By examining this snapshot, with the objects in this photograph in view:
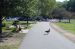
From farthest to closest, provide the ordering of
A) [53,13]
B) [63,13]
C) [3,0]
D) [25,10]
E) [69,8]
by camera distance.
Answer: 1. [69,8]
2. [53,13]
3. [63,13]
4. [25,10]
5. [3,0]

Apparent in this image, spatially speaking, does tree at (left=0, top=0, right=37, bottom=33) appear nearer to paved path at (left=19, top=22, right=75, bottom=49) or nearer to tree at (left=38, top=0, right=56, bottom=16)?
paved path at (left=19, top=22, right=75, bottom=49)

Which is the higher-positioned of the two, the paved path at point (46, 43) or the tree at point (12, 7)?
the tree at point (12, 7)

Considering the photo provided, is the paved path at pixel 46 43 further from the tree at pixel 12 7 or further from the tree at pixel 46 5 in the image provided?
the tree at pixel 46 5

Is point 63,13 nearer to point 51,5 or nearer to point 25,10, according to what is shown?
point 51,5

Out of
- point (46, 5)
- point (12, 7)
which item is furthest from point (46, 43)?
point (46, 5)

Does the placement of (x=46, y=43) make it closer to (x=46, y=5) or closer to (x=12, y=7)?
(x=12, y=7)

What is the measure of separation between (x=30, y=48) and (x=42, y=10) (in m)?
85.2

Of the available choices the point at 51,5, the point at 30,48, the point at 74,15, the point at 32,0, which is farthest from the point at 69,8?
the point at 30,48

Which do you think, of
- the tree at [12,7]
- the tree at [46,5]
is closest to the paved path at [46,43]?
the tree at [12,7]

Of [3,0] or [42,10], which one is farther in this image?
[42,10]

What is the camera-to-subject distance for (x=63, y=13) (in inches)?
4099

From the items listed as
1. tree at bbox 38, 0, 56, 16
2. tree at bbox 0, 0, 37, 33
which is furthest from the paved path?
tree at bbox 38, 0, 56, 16

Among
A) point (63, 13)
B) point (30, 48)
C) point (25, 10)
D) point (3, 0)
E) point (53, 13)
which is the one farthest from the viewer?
point (53, 13)

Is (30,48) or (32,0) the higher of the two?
(32,0)
